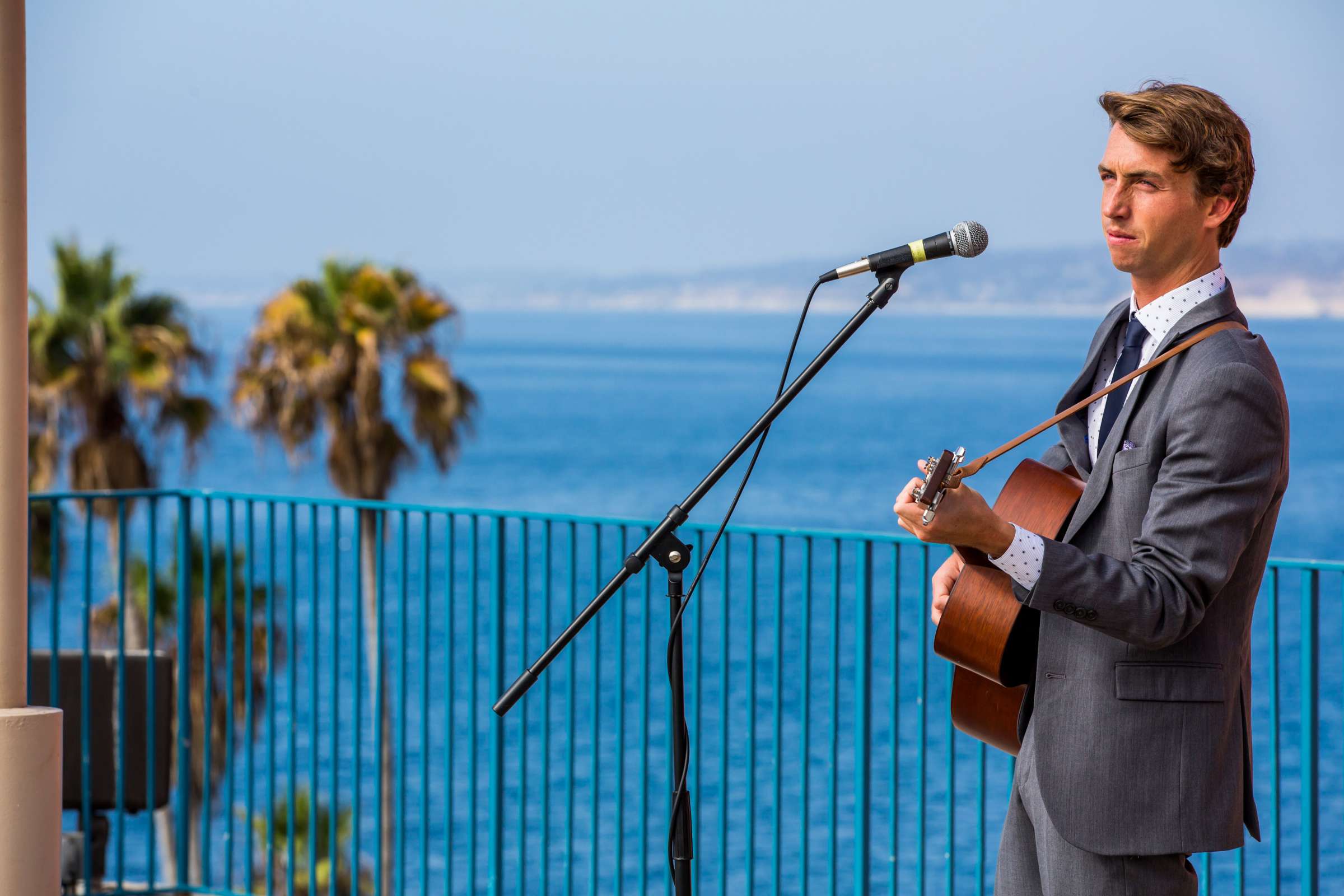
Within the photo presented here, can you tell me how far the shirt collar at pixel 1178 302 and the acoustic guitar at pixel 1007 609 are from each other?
248 millimetres

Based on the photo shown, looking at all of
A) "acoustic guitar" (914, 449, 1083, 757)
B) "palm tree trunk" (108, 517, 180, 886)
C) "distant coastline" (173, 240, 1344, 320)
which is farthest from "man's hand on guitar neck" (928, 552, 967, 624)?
"distant coastline" (173, 240, 1344, 320)

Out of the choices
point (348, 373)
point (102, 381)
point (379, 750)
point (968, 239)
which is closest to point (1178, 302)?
point (968, 239)

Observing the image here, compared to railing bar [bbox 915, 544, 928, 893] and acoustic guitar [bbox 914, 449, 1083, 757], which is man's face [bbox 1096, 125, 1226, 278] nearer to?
acoustic guitar [bbox 914, 449, 1083, 757]

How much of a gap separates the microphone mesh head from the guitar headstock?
0.43 metres

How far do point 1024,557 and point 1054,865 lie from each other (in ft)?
1.43

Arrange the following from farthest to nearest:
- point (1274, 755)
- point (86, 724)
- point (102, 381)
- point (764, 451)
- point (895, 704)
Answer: point (764, 451) < point (102, 381) < point (86, 724) < point (895, 704) < point (1274, 755)

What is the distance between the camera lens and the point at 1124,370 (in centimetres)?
220

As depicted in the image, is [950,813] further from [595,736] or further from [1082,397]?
[1082,397]

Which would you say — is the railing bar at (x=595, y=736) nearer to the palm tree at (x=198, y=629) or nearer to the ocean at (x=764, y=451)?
the palm tree at (x=198, y=629)

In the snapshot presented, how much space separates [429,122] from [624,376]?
32.2m

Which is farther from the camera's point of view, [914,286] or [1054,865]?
[914,286]

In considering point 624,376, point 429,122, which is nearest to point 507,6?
point 429,122

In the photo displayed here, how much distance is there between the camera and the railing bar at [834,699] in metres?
3.52

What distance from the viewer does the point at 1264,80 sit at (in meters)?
93.0
